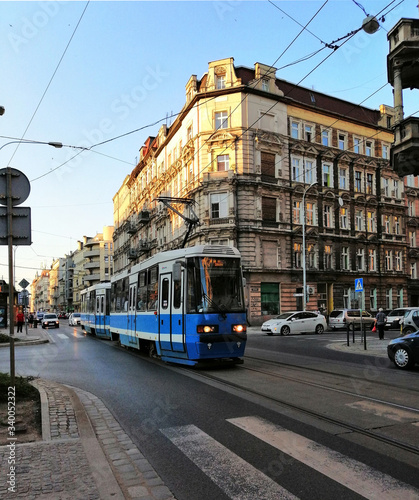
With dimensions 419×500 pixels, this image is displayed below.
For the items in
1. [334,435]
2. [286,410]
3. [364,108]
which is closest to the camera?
[334,435]

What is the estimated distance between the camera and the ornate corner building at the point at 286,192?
37.7m

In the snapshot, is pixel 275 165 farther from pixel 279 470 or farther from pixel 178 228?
pixel 279 470

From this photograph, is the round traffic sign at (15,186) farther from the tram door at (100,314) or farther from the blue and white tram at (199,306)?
the tram door at (100,314)

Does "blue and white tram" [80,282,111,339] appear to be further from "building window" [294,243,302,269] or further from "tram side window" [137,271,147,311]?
"building window" [294,243,302,269]

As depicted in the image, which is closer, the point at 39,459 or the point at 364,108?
the point at 39,459

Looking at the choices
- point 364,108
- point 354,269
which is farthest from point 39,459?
point 364,108

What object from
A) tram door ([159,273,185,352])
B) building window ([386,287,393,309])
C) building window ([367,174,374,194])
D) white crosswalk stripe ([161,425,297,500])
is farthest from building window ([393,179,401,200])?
white crosswalk stripe ([161,425,297,500])

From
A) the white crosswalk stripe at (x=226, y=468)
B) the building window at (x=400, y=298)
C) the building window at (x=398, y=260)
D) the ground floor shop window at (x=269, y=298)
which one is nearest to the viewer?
the white crosswalk stripe at (x=226, y=468)

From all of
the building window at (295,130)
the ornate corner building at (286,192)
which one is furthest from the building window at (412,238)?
the building window at (295,130)

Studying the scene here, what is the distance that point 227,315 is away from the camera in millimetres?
11695

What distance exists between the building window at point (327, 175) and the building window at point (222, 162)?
36.8ft

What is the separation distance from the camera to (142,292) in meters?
15.3

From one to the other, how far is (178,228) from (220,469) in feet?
130

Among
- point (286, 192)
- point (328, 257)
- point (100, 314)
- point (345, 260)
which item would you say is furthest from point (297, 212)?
point (100, 314)
